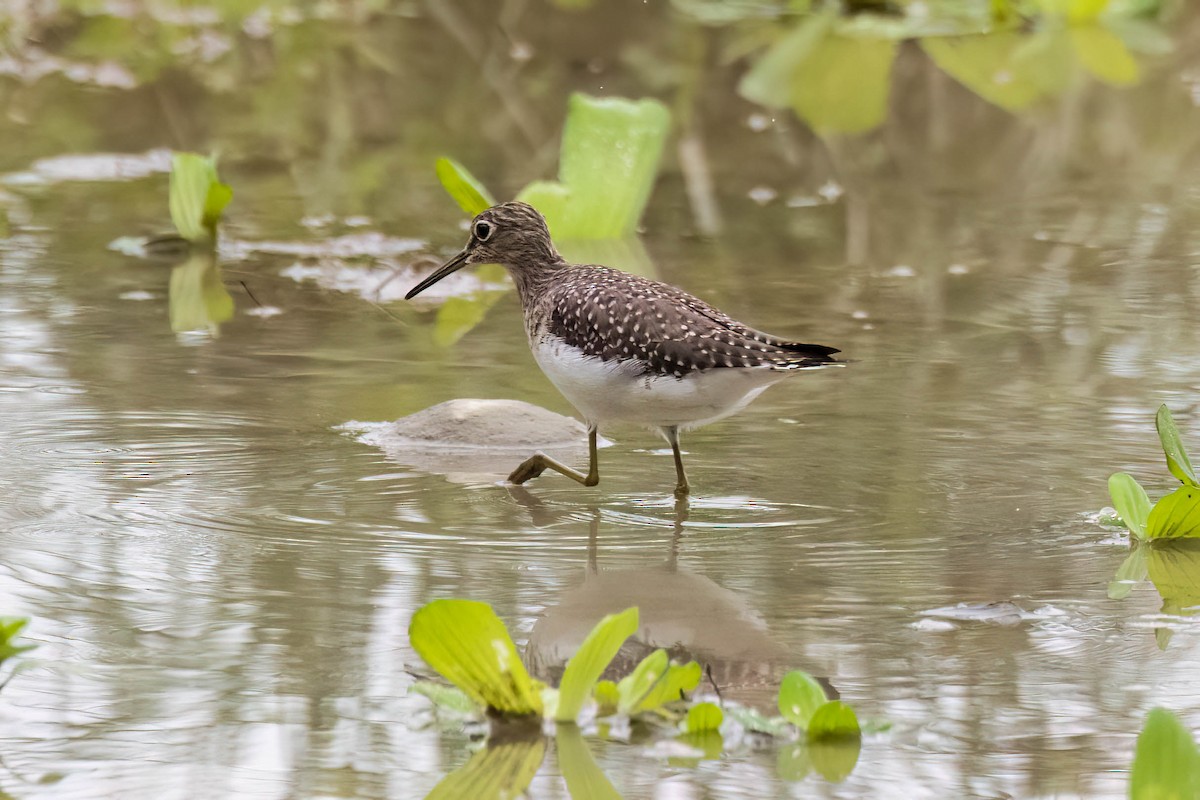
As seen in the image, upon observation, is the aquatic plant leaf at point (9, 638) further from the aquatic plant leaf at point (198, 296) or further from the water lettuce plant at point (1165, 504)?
the aquatic plant leaf at point (198, 296)

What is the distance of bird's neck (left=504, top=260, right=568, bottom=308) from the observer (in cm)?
673

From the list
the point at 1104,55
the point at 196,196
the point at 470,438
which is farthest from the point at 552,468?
the point at 1104,55

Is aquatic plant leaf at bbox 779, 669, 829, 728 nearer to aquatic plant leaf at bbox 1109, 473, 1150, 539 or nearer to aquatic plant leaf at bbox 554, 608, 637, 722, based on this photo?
aquatic plant leaf at bbox 554, 608, 637, 722

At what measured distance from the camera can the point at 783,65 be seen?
42.6 feet

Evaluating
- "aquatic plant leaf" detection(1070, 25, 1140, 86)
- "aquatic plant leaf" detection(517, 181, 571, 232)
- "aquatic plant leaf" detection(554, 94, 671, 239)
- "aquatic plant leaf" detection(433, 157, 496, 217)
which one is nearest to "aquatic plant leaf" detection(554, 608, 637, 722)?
"aquatic plant leaf" detection(433, 157, 496, 217)

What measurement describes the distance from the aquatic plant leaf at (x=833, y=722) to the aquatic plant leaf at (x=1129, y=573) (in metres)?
1.26

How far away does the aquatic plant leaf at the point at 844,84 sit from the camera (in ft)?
38.1

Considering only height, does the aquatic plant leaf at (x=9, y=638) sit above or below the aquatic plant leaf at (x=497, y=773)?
above

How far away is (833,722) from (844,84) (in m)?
9.15

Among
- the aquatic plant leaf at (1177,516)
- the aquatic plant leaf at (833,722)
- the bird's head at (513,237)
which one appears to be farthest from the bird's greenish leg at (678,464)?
the aquatic plant leaf at (833,722)

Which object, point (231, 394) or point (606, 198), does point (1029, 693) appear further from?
point (606, 198)

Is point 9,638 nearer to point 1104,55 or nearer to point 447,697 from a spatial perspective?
point 447,697

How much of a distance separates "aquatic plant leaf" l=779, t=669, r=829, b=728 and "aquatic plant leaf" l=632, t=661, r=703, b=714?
21cm

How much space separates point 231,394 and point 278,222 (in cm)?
286
